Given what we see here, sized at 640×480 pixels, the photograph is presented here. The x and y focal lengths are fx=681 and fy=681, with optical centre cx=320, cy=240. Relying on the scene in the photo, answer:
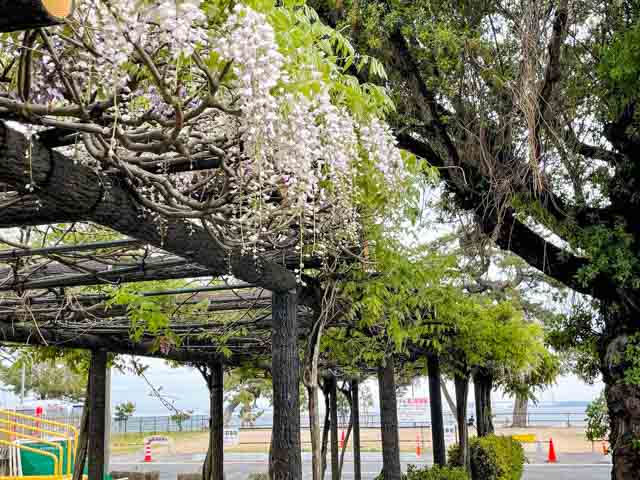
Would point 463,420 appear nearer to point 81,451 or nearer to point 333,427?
point 333,427

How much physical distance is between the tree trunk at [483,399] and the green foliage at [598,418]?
4714 millimetres

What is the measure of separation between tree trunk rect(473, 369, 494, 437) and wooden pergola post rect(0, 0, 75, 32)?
414 inches

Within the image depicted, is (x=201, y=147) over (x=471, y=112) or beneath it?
beneath

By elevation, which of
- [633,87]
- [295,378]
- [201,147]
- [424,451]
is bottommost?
[424,451]

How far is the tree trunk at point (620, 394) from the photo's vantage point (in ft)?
17.8

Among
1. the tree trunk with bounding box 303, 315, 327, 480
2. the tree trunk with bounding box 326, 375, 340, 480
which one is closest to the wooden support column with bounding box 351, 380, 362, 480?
the tree trunk with bounding box 326, 375, 340, 480

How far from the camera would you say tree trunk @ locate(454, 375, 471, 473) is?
9.23 metres

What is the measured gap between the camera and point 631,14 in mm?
5020

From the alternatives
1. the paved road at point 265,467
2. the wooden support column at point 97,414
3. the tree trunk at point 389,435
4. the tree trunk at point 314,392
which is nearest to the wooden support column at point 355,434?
the paved road at point 265,467

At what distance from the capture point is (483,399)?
11609 mm

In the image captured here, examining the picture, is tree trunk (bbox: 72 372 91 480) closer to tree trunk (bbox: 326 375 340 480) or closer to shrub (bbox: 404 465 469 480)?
shrub (bbox: 404 465 469 480)

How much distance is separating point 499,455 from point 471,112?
6.97m

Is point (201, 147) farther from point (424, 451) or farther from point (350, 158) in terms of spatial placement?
point (424, 451)

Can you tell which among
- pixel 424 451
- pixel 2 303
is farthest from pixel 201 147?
pixel 424 451
